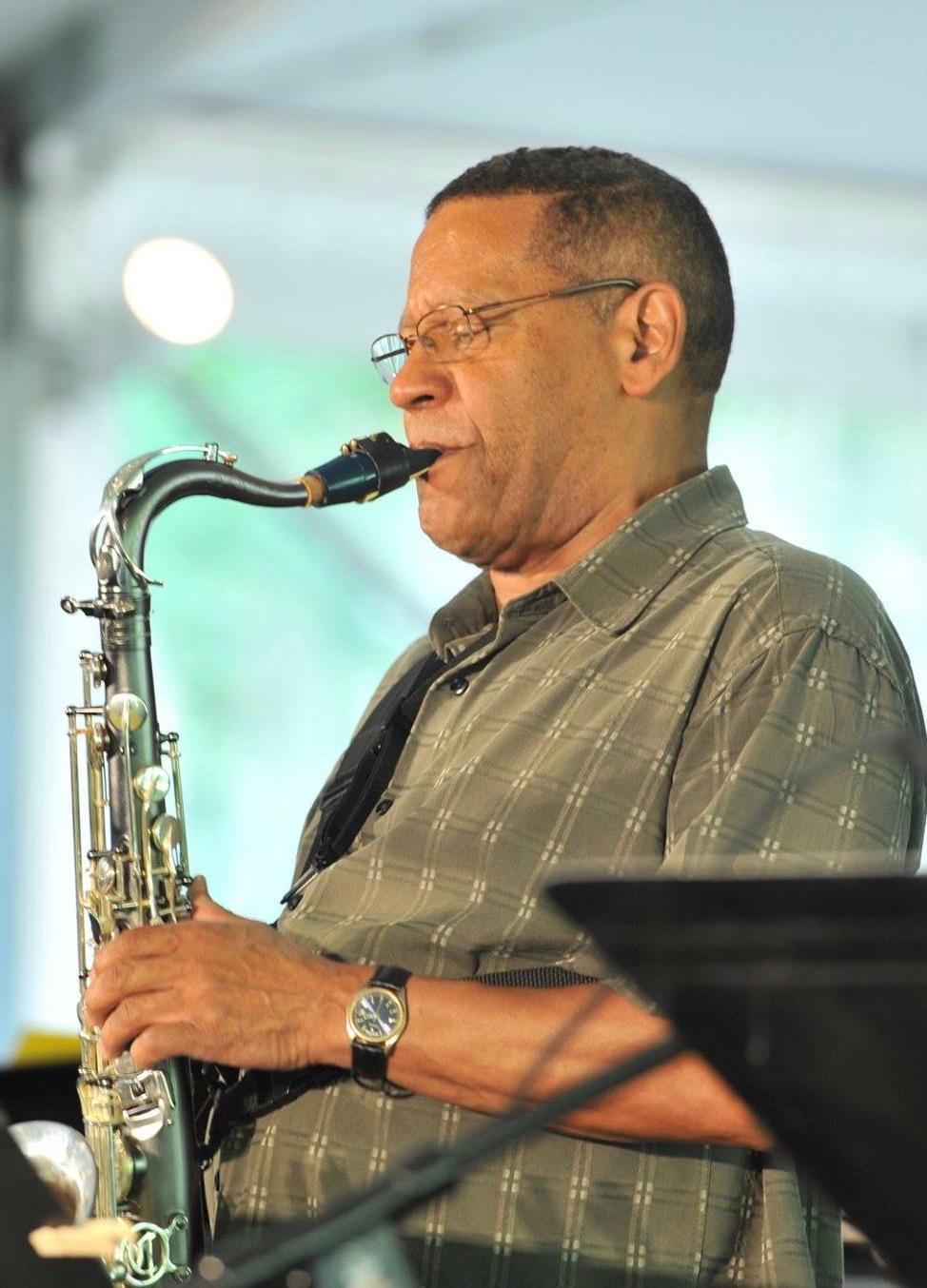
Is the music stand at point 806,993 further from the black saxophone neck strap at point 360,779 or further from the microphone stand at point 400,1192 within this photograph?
the black saxophone neck strap at point 360,779

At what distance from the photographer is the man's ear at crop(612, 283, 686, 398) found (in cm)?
249

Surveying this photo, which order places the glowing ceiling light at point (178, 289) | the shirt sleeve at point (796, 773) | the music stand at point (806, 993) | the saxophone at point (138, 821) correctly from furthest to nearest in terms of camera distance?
the glowing ceiling light at point (178, 289) → the saxophone at point (138, 821) → the shirt sleeve at point (796, 773) → the music stand at point (806, 993)

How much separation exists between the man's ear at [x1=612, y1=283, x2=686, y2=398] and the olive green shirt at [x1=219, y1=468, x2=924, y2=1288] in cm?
33

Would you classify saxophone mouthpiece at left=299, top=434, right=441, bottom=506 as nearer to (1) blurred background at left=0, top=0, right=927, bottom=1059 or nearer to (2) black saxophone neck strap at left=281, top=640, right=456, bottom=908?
(2) black saxophone neck strap at left=281, top=640, right=456, bottom=908

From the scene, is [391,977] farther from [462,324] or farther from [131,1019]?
[462,324]

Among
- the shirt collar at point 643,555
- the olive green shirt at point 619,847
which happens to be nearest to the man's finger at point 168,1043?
the olive green shirt at point 619,847

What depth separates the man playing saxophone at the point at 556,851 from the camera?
6.43 feet

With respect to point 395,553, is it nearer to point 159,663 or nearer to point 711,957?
point 159,663

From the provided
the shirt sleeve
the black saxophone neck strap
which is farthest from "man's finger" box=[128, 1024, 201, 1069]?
the shirt sleeve

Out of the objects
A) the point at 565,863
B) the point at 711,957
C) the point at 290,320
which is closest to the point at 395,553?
the point at 290,320

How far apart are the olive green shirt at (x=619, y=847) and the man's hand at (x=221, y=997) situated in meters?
0.10

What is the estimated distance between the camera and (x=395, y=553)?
6336 millimetres

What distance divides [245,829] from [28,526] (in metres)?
1.24

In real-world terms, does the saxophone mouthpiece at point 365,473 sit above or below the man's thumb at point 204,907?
A: above
